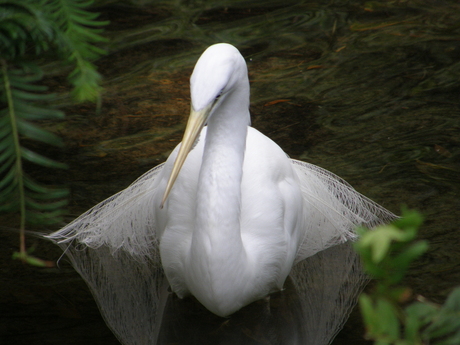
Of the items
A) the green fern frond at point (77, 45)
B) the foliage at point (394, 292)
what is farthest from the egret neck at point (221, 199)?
the foliage at point (394, 292)

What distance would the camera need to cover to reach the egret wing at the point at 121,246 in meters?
2.06

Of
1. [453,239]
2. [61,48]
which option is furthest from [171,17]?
[61,48]

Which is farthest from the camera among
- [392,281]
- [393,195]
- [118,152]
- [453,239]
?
[118,152]

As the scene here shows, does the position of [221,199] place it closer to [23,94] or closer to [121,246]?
[23,94]

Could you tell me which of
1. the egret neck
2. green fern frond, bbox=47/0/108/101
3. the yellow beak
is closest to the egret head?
the yellow beak

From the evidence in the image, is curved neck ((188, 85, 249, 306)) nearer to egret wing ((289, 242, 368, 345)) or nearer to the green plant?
egret wing ((289, 242, 368, 345))

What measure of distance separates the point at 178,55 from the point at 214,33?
0.36m

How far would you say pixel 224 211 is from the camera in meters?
1.45

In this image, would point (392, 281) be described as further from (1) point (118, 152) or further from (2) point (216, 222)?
(1) point (118, 152)

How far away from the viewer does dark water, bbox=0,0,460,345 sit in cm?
199

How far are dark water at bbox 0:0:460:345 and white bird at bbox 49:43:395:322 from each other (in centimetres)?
23

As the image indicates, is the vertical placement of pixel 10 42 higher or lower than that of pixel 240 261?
higher

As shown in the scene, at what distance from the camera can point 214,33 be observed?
376cm

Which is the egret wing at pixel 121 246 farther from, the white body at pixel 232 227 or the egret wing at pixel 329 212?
the egret wing at pixel 329 212
